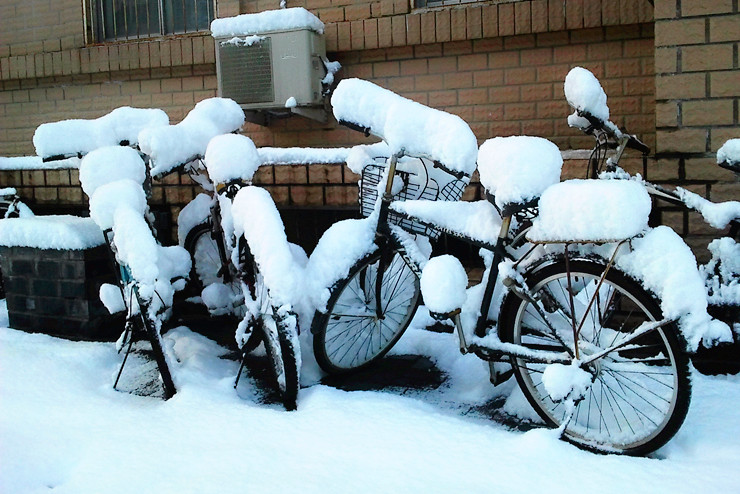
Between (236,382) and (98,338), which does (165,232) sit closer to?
(98,338)

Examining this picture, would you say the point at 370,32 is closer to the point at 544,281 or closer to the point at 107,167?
the point at 107,167

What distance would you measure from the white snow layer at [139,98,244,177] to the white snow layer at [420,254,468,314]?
148cm

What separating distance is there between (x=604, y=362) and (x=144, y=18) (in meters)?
4.89

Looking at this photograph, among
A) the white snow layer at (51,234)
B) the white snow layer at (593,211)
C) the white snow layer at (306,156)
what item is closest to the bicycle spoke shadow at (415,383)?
the white snow layer at (593,211)

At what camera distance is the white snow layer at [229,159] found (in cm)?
321

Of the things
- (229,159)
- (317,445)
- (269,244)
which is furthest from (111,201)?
(317,445)

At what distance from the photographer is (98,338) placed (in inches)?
159

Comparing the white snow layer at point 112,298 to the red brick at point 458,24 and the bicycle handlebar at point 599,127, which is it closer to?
the bicycle handlebar at point 599,127

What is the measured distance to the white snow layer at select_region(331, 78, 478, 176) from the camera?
2.79 m

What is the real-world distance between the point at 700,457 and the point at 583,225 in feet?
3.07

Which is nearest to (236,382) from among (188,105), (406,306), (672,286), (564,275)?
(406,306)

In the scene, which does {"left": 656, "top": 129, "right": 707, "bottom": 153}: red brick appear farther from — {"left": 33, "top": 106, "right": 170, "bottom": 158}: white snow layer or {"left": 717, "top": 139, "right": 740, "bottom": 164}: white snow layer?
{"left": 33, "top": 106, "right": 170, "bottom": 158}: white snow layer

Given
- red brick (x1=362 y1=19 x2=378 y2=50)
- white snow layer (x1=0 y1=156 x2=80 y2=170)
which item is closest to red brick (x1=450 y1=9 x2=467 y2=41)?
red brick (x1=362 y1=19 x2=378 y2=50)

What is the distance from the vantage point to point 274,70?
4859mm
